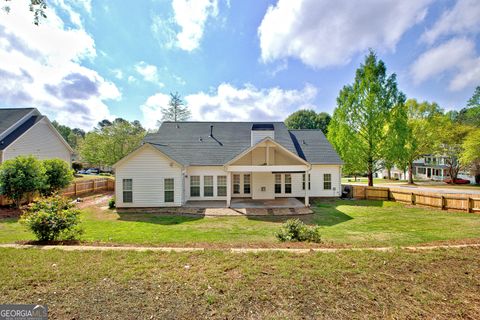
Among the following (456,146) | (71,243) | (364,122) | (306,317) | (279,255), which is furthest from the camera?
(456,146)

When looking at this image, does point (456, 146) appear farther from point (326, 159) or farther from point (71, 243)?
point (71, 243)

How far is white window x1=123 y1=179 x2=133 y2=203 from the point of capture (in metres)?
14.7

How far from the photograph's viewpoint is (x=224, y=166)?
14266mm

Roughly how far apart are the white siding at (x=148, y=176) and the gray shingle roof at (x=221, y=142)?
1.83 metres

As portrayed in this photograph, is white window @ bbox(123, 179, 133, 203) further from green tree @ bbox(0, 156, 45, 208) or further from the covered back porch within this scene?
the covered back porch

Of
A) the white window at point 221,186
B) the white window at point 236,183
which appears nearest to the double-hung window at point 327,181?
the white window at point 236,183

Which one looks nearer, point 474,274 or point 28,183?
point 474,274

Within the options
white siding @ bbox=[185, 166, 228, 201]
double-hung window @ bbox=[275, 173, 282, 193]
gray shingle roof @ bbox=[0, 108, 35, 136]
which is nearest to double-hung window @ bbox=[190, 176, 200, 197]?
white siding @ bbox=[185, 166, 228, 201]

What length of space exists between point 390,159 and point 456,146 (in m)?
26.0

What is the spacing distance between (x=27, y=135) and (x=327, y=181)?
88.0 ft

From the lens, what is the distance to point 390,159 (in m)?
20.0

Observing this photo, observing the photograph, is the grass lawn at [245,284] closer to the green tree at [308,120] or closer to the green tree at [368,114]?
the green tree at [368,114]

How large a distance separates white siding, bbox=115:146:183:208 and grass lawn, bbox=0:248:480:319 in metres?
9.29

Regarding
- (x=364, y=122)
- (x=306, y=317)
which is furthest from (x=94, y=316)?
(x=364, y=122)
